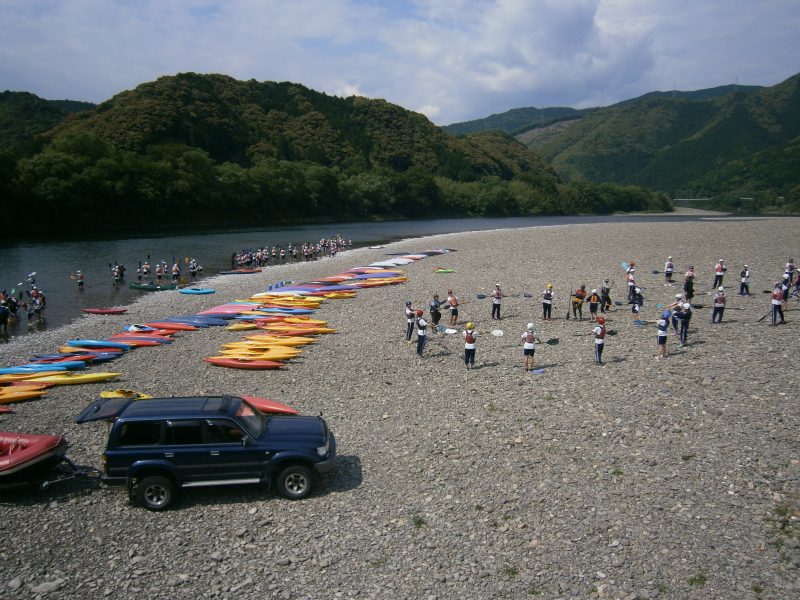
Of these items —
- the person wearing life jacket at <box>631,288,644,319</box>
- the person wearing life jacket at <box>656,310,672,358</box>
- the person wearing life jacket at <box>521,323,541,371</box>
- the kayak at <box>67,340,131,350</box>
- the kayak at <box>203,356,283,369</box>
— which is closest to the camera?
the person wearing life jacket at <box>521,323,541,371</box>

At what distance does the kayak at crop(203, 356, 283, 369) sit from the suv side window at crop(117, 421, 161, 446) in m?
9.11

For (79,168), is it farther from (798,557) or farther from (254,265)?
(798,557)

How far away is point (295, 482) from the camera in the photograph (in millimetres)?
10992

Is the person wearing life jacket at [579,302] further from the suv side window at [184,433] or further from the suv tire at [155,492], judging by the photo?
the suv tire at [155,492]

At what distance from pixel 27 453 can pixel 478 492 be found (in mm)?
9124

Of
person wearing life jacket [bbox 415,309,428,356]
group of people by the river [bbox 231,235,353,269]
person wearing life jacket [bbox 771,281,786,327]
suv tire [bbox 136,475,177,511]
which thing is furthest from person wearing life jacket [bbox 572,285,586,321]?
group of people by the river [bbox 231,235,353,269]

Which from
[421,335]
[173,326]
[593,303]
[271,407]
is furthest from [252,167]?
[271,407]

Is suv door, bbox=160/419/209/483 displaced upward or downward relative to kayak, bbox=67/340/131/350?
upward

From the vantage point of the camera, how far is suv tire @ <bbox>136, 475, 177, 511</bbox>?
10555 mm

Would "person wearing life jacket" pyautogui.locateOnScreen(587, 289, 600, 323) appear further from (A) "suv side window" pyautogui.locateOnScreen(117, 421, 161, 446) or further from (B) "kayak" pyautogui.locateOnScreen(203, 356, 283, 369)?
(A) "suv side window" pyautogui.locateOnScreen(117, 421, 161, 446)

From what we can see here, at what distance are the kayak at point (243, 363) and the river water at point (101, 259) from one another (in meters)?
14.8

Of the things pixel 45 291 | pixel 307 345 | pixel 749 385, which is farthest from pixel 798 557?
pixel 45 291

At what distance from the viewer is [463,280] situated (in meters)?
37.7

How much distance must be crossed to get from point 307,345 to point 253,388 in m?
5.48
